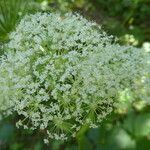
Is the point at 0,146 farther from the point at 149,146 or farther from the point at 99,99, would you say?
the point at 99,99

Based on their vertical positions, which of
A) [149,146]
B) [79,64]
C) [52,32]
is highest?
[52,32]

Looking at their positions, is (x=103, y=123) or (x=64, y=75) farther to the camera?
(x=103, y=123)

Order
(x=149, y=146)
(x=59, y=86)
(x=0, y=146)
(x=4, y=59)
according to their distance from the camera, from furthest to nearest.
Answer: (x=0, y=146) → (x=149, y=146) → (x=4, y=59) → (x=59, y=86)

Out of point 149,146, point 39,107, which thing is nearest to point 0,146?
point 149,146

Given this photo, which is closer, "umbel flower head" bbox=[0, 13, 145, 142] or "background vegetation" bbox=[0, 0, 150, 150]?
"umbel flower head" bbox=[0, 13, 145, 142]

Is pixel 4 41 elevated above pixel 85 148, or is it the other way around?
pixel 4 41

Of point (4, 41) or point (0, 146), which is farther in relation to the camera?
point (0, 146)

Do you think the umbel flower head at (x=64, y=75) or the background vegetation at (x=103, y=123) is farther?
the background vegetation at (x=103, y=123)

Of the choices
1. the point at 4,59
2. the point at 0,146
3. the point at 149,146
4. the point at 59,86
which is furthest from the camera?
the point at 0,146
